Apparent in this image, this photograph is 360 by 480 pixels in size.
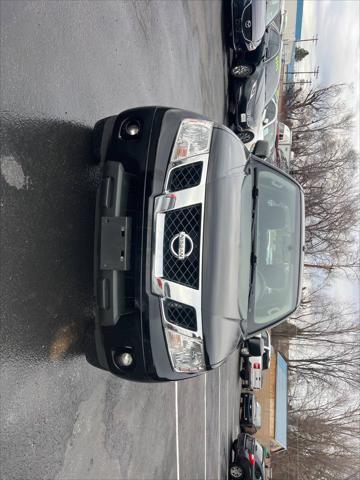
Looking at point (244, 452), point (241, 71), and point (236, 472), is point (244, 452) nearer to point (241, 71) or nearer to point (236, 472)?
point (236, 472)

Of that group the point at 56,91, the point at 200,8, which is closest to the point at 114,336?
the point at 56,91

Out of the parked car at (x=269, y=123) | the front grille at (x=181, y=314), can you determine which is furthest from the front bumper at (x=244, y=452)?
the front grille at (x=181, y=314)

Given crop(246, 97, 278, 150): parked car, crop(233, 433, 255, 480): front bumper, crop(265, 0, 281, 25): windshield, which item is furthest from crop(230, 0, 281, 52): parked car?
crop(233, 433, 255, 480): front bumper

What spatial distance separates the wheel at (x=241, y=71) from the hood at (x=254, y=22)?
616mm

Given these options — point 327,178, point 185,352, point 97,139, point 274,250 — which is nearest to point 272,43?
point 274,250

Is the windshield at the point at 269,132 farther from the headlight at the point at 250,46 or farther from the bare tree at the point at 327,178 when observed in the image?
the bare tree at the point at 327,178

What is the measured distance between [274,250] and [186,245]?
1.40 m

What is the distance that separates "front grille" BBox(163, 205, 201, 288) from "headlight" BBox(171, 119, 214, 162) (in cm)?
48

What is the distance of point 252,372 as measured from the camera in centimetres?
1622

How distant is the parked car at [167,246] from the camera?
324cm

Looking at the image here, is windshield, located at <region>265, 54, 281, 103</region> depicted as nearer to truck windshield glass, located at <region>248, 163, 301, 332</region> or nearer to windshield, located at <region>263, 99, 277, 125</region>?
windshield, located at <region>263, 99, 277, 125</region>

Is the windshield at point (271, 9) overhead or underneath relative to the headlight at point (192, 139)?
overhead

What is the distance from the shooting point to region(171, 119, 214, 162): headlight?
3424 mm

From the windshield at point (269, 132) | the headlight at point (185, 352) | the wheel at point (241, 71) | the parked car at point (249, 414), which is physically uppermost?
the wheel at point (241, 71)
